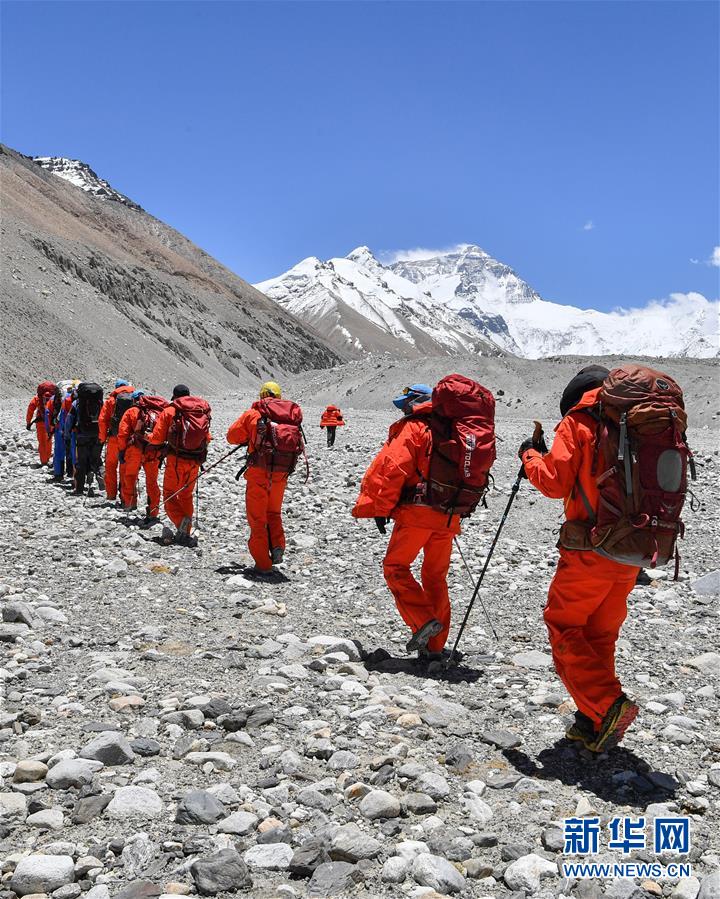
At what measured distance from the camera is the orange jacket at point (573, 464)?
5.24 meters

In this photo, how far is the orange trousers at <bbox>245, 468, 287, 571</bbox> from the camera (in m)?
10.7

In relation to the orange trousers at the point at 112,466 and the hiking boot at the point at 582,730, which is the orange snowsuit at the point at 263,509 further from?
the hiking boot at the point at 582,730

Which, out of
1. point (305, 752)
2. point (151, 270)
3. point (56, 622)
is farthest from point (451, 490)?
point (151, 270)

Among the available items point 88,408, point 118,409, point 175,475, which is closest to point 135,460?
point 118,409

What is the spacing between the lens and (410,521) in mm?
7223

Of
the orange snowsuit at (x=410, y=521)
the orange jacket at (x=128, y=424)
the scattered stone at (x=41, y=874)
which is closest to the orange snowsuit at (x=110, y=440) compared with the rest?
the orange jacket at (x=128, y=424)

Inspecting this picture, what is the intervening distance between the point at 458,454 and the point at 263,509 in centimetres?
438

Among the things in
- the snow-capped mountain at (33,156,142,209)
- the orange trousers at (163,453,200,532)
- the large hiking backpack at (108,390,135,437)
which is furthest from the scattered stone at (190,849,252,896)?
the snow-capped mountain at (33,156,142,209)

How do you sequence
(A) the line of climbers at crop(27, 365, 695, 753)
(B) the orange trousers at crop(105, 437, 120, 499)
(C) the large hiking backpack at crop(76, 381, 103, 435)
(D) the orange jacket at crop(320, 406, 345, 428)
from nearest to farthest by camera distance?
(A) the line of climbers at crop(27, 365, 695, 753) → (B) the orange trousers at crop(105, 437, 120, 499) → (C) the large hiking backpack at crop(76, 381, 103, 435) → (D) the orange jacket at crop(320, 406, 345, 428)

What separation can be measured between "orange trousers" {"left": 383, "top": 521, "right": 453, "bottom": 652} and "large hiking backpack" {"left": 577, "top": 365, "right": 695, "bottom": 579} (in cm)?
243

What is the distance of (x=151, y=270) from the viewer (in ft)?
341

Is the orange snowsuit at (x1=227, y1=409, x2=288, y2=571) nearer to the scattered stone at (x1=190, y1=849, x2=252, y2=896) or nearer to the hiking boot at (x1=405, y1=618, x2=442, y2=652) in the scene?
the hiking boot at (x1=405, y1=618, x2=442, y2=652)

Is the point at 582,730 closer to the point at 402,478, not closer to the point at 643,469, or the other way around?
the point at 643,469

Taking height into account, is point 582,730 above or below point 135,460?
below
